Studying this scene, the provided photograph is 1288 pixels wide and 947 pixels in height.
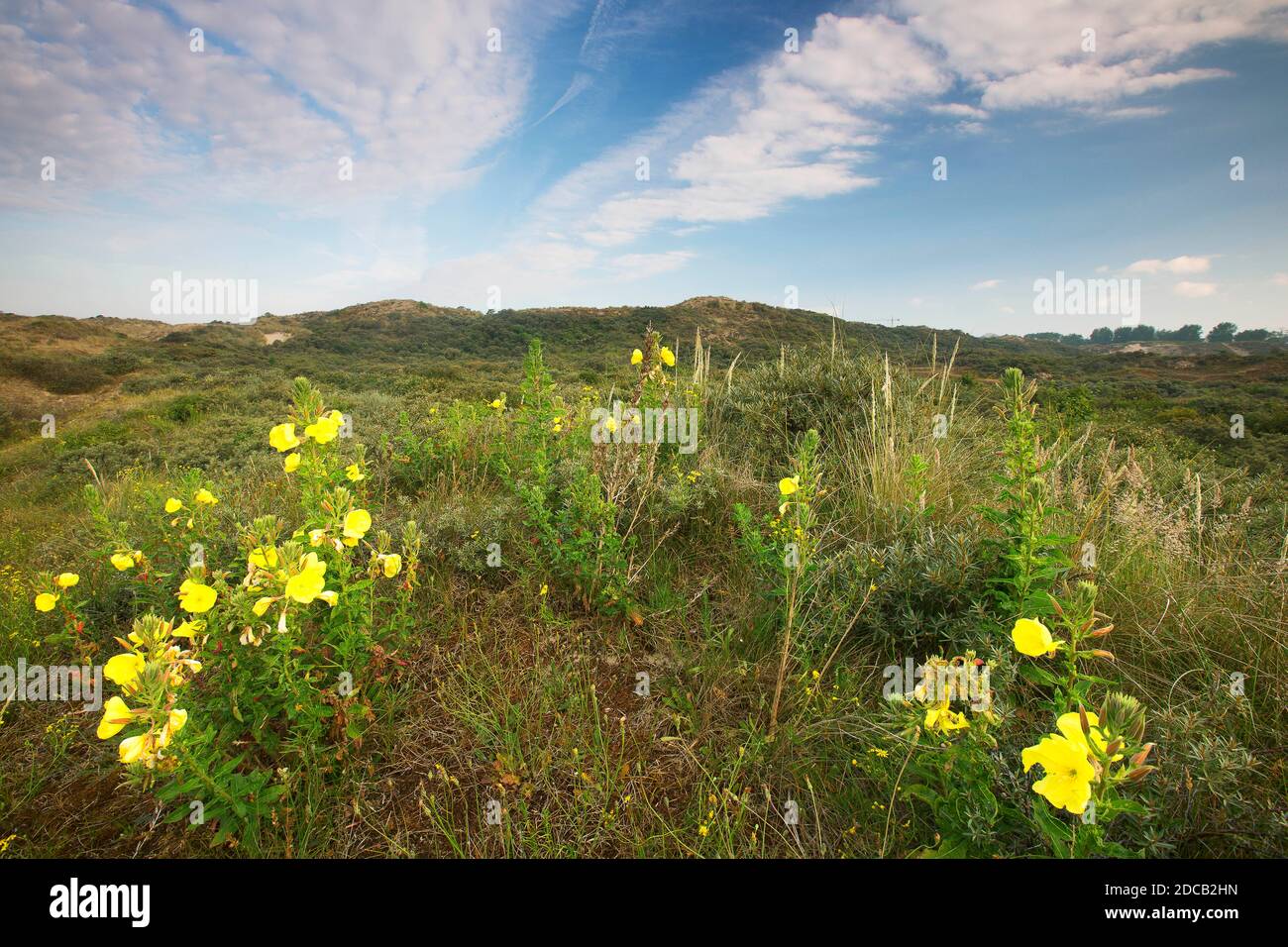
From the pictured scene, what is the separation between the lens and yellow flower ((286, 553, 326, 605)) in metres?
1.49

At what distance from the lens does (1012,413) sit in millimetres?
2016

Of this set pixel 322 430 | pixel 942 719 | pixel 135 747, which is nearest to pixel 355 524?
pixel 322 430

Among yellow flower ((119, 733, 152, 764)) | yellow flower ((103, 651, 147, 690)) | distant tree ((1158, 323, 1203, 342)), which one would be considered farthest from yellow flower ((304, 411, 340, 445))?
distant tree ((1158, 323, 1203, 342))

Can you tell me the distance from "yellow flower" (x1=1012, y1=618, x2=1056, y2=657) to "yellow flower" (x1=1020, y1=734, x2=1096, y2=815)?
21 cm

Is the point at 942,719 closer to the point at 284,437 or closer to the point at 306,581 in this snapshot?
the point at 306,581

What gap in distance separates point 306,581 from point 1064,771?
195 centimetres

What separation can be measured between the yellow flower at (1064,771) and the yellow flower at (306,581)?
1.81 meters

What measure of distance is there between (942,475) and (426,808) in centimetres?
354

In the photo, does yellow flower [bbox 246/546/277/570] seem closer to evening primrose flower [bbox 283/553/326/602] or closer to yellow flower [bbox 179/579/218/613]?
evening primrose flower [bbox 283/553/326/602]

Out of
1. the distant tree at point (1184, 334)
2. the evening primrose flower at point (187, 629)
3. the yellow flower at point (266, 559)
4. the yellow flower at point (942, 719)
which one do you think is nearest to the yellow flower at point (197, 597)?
the evening primrose flower at point (187, 629)

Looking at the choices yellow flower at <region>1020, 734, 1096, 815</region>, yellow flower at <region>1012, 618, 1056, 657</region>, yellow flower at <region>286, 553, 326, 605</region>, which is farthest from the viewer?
yellow flower at <region>286, 553, 326, 605</region>

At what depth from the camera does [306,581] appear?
4.99ft

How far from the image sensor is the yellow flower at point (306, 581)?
1.49 metres
